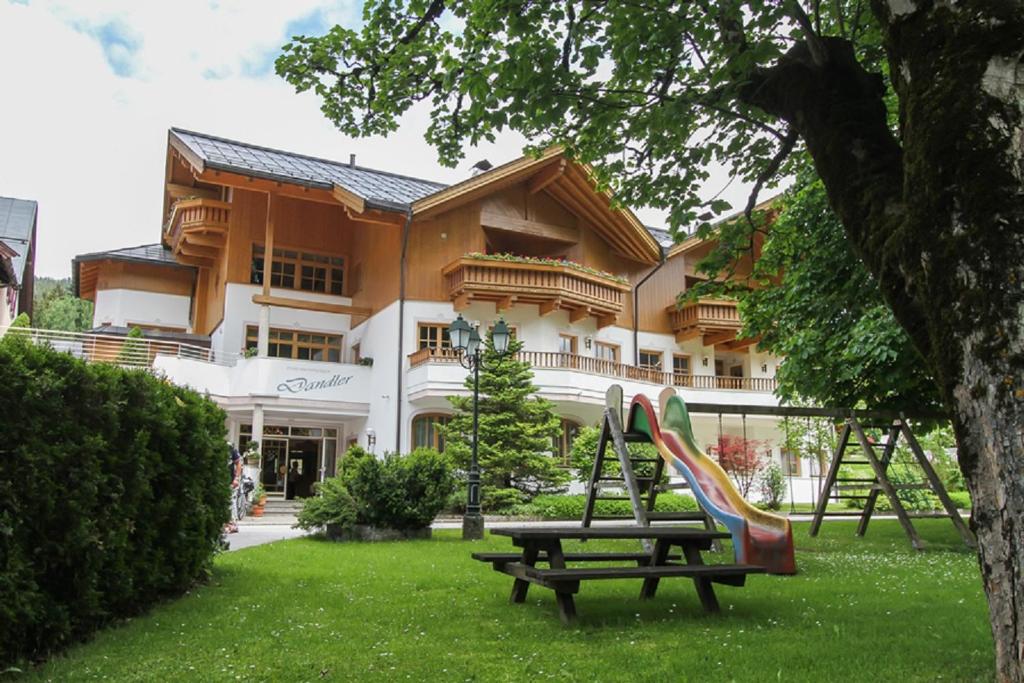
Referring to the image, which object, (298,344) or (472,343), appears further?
(298,344)

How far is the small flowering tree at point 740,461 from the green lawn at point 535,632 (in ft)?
59.4

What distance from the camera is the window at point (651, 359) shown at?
31.5 meters

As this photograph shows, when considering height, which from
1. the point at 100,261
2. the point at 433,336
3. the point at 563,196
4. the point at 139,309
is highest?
the point at 563,196

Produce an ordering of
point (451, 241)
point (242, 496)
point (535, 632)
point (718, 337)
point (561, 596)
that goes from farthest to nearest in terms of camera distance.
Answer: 1. point (718, 337)
2. point (451, 241)
3. point (242, 496)
4. point (561, 596)
5. point (535, 632)

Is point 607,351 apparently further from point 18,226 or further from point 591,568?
point 591,568

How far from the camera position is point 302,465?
1086 inches

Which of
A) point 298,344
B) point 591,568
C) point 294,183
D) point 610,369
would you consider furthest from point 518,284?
point 591,568

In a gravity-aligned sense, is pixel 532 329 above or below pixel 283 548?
above

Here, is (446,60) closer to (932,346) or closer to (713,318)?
(932,346)

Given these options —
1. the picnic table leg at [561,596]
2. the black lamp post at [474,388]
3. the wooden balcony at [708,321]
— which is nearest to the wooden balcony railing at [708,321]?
the wooden balcony at [708,321]

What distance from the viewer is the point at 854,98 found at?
4.58 m

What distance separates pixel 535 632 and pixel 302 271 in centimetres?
2567

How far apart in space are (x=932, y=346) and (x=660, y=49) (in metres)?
4.37

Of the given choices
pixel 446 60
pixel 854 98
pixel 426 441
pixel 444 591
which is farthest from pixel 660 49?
pixel 426 441
